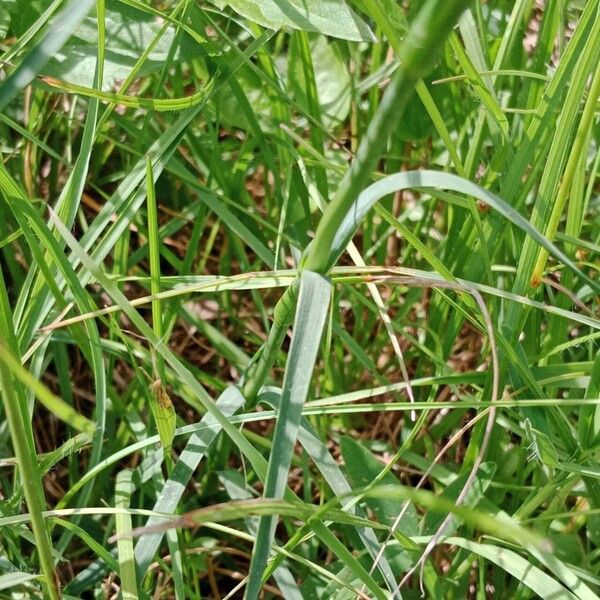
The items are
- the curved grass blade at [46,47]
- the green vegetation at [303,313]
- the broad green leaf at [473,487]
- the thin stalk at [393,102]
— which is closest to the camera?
the thin stalk at [393,102]

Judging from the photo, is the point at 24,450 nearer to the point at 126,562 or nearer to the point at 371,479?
the point at 126,562

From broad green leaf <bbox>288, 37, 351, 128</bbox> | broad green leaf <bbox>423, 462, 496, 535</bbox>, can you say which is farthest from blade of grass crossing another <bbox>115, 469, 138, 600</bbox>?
broad green leaf <bbox>288, 37, 351, 128</bbox>

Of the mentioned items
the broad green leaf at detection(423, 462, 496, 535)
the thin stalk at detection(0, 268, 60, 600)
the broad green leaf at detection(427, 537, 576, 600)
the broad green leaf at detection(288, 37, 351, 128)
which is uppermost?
the broad green leaf at detection(288, 37, 351, 128)

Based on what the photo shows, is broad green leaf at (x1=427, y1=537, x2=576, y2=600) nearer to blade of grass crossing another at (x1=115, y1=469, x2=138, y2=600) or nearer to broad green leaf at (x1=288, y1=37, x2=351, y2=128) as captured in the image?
blade of grass crossing another at (x1=115, y1=469, x2=138, y2=600)

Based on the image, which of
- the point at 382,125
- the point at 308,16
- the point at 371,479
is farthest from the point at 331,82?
the point at 382,125

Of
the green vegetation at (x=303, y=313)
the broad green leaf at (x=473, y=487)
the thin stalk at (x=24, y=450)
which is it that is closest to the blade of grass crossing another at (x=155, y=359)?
the green vegetation at (x=303, y=313)

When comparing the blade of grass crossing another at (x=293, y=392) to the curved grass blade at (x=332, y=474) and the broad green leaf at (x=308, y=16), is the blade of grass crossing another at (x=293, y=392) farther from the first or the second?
the broad green leaf at (x=308, y=16)
